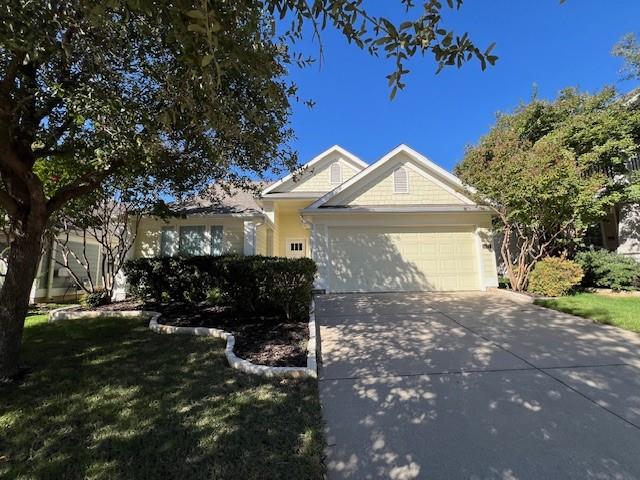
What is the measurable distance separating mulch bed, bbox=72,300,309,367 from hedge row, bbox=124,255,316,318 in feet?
1.39

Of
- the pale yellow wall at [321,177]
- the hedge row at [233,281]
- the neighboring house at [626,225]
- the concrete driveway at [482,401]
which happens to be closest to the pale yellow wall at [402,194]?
the pale yellow wall at [321,177]

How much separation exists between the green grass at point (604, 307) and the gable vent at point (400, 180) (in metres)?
5.92

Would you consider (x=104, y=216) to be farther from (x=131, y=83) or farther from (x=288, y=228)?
(x=288, y=228)

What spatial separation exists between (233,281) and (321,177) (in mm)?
9186

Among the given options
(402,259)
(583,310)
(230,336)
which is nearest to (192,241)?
(230,336)

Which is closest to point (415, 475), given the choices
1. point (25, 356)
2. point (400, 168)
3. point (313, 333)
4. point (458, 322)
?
point (313, 333)

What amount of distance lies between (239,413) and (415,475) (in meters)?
1.81

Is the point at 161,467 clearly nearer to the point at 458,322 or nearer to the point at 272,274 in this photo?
the point at 272,274

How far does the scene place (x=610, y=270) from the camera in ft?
37.4

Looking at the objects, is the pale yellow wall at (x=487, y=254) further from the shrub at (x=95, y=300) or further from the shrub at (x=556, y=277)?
the shrub at (x=95, y=300)

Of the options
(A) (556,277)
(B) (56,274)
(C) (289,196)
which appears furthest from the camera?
(C) (289,196)

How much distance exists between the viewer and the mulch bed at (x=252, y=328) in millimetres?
5234

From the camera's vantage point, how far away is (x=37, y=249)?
15.7ft

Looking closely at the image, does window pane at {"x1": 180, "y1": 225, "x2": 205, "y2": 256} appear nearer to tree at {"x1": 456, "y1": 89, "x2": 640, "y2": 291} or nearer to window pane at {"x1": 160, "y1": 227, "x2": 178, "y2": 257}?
window pane at {"x1": 160, "y1": 227, "x2": 178, "y2": 257}
